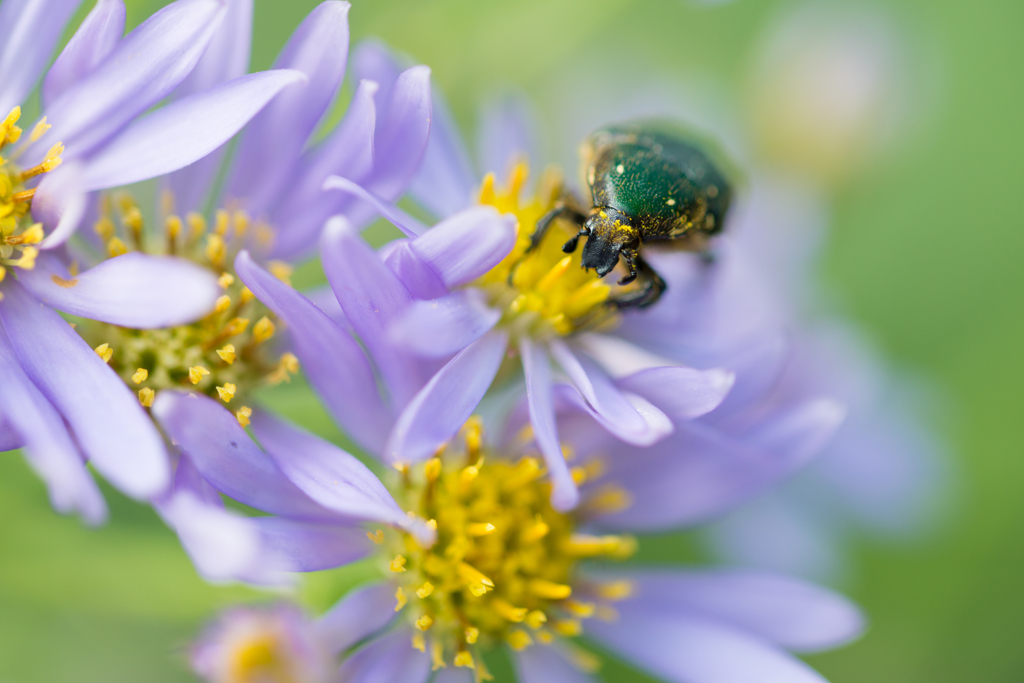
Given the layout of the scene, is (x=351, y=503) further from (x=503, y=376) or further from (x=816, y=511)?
(x=816, y=511)

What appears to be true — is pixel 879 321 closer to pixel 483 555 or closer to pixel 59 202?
pixel 483 555

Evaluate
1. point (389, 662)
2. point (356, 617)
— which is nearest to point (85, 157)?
point (356, 617)

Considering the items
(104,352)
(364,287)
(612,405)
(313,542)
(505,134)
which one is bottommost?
(104,352)

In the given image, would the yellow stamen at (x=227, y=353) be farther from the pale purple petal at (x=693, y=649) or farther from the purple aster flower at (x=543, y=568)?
the pale purple petal at (x=693, y=649)

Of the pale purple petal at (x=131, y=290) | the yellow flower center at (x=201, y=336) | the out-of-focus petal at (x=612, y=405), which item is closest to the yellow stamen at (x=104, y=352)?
the yellow flower center at (x=201, y=336)

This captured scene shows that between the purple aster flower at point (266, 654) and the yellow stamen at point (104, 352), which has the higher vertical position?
the yellow stamen at point (104, 352)

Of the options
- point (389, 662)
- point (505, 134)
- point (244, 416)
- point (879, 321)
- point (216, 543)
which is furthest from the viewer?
point (879, 321)

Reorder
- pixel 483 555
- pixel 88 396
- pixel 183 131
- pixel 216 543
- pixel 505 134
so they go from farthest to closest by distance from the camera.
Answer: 1. pixel 505 134
2. pixel 483 555
3. pixel 183 131
4. pixel 88 396
5. pixel 216 543
